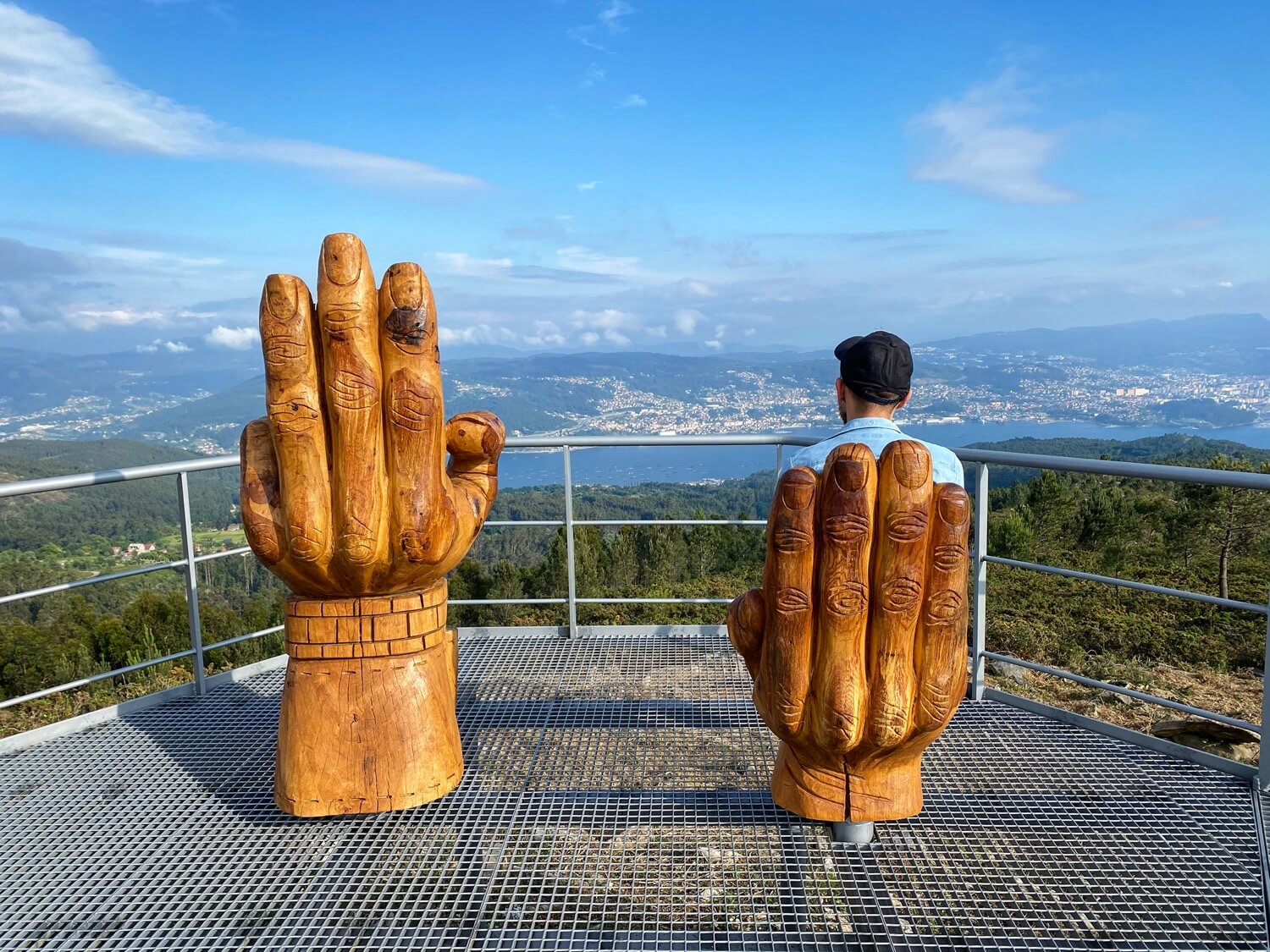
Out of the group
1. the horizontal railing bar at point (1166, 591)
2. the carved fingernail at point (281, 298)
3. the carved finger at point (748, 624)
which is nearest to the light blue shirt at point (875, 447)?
the carved finger at point (748, 624)

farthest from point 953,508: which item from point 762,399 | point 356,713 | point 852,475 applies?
point 762,399

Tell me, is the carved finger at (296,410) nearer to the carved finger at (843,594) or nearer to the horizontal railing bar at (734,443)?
the horizontal railing bar at (734,443)

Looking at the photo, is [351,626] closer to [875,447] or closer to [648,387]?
[875,447]

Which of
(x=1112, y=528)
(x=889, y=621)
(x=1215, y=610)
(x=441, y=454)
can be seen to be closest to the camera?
(x=889, y=621)

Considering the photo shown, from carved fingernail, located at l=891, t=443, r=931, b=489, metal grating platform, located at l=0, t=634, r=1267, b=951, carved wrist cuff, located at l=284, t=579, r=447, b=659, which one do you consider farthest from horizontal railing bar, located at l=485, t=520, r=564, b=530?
carved fingernail, located at l=891, t=443, r=931, b=489

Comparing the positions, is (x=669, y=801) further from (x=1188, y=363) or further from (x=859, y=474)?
(x=1188, y=363)

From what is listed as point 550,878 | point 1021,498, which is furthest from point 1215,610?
point 550,878

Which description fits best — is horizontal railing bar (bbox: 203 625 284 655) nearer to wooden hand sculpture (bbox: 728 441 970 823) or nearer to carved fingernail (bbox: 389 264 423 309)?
carved fingernail (bbox: 389 264 423 309)
